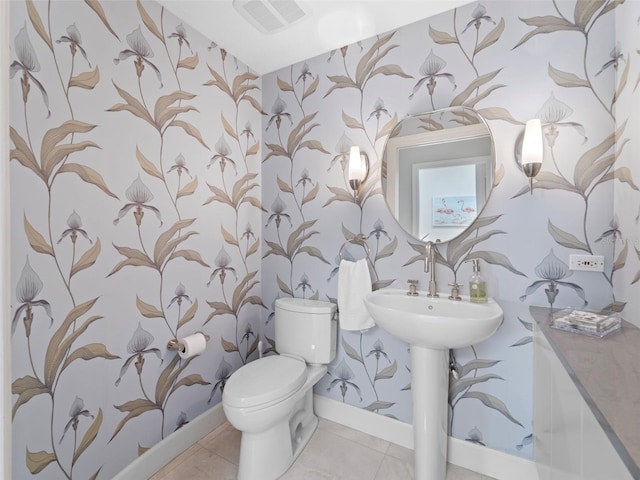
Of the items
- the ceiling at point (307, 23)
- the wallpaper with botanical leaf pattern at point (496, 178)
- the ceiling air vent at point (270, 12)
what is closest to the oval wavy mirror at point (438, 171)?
the wallpaper with botanical leaf pattern at point (496, 178)

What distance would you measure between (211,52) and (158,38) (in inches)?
13.0

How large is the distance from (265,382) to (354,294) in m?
0.65

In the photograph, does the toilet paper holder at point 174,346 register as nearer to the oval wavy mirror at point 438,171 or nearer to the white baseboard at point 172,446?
the white baseboard at point 172,446

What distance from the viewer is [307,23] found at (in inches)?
61.7

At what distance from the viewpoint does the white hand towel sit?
5.37 ft

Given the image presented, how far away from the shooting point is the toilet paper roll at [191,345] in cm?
148

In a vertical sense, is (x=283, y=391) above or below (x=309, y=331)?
below

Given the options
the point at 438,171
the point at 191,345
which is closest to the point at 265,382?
the point at 191,345

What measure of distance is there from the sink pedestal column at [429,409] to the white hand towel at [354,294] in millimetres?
381

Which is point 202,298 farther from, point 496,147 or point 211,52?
point 496,147

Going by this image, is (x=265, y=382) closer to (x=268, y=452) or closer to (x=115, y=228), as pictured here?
(x=268, y=452)

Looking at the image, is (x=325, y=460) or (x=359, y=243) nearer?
(x=325, y=460)

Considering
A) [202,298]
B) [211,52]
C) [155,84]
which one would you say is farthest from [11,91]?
[202,298]

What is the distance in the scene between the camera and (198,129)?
165 centimetres
